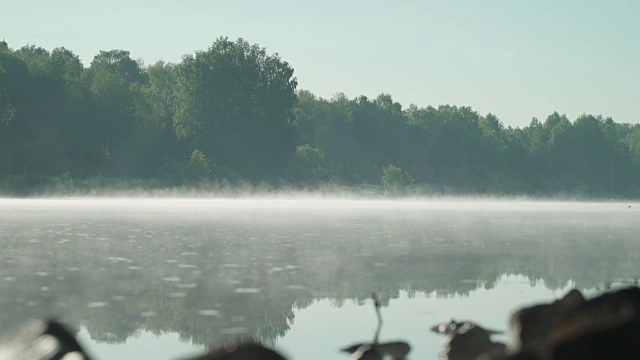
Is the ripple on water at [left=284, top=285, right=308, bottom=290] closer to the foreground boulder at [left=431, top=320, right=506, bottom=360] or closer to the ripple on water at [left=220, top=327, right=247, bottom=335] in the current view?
the ripple on water at [left=220, top=327, right=247, bottom=335]

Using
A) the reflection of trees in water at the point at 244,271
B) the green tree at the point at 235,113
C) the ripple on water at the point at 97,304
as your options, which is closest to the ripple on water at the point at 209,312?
the reflection of trees in water at the point at 244,271

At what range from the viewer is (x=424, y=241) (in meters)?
23.0

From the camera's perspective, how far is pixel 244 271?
49.0 feet

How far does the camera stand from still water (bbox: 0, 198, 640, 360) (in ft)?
30.3

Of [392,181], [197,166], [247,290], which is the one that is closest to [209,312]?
[247,290]

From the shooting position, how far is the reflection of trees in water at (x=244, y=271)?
33.3ft

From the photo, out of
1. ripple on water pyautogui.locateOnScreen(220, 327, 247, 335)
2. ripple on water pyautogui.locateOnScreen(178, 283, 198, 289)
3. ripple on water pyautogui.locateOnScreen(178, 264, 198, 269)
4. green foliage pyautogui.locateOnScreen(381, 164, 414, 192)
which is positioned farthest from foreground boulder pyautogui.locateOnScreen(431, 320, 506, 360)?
green foliage pyautogui.locateOnScreen(381, 164, 414, 192)

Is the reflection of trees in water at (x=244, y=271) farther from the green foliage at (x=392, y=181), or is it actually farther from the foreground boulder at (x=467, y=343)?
the green foliage at (x=392, y=181)

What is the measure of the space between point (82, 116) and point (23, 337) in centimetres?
8923

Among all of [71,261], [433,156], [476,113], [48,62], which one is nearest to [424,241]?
A: [71,261]

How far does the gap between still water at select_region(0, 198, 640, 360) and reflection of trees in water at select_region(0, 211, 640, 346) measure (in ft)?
0.09

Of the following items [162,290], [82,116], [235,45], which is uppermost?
[235,45]

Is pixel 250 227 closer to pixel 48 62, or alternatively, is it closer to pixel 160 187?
pixel 160 187

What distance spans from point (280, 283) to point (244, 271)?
165 centimetres
